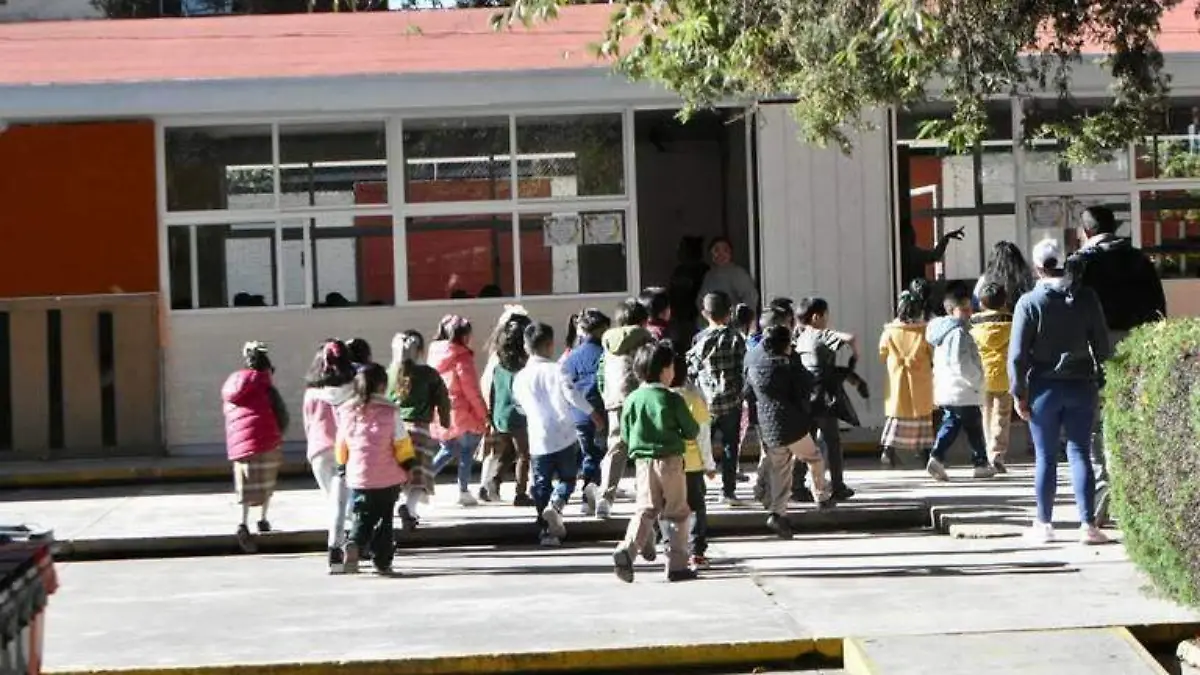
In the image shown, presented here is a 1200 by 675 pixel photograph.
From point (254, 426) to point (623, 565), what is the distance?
2944 millimetres

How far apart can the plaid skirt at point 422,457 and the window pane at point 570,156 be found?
5.31 meters

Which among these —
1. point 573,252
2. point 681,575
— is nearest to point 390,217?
point 573,252

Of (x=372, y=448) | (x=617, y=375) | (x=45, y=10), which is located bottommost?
(x=372, y=448)

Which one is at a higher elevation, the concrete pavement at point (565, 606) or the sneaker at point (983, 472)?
the sneaker at point (983, 472)

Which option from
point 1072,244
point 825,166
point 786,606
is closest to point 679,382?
point 786,606

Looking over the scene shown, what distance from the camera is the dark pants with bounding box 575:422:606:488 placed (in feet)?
45.4

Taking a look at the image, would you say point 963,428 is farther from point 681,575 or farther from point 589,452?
point 681,575

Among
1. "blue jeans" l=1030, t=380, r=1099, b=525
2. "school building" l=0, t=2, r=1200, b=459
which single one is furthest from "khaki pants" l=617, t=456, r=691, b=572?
"school building" l=0, t=2, r=1200, b=459

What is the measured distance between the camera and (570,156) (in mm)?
18531

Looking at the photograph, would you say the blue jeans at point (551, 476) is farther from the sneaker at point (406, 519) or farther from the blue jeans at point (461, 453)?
the blue jeans at point (461, 453)

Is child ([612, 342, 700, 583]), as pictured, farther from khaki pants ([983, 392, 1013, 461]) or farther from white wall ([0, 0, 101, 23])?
white wall ([0, 0, 101, 23])

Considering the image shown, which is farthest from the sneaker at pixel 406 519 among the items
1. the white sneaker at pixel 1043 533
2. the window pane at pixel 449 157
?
the window pane at pixel 449 157

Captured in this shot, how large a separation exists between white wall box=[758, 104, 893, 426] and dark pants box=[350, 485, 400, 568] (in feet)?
22.2

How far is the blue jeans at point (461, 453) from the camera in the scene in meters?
14.5
